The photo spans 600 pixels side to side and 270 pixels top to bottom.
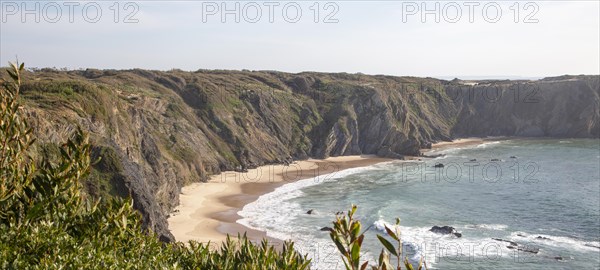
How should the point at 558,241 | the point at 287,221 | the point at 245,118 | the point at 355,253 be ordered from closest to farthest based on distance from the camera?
the point at 355,253 < the point at 558,241 < the point at 287,221 < the point at 245,118

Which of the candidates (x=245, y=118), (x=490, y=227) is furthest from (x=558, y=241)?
(x=245, y=118)

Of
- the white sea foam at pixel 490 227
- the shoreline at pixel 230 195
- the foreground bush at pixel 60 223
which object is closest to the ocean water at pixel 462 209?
the white sea foam at pixel 490 227

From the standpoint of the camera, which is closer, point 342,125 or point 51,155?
point 51,155

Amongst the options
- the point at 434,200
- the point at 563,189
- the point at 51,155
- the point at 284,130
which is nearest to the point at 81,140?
the point at 51,155

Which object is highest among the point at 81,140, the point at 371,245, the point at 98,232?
the point at 81,140

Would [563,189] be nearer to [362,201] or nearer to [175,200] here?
[362,201]

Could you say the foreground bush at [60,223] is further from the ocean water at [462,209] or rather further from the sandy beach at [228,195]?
the sandy beach at [228,195]

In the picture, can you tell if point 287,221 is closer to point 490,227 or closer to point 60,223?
point 490,227
